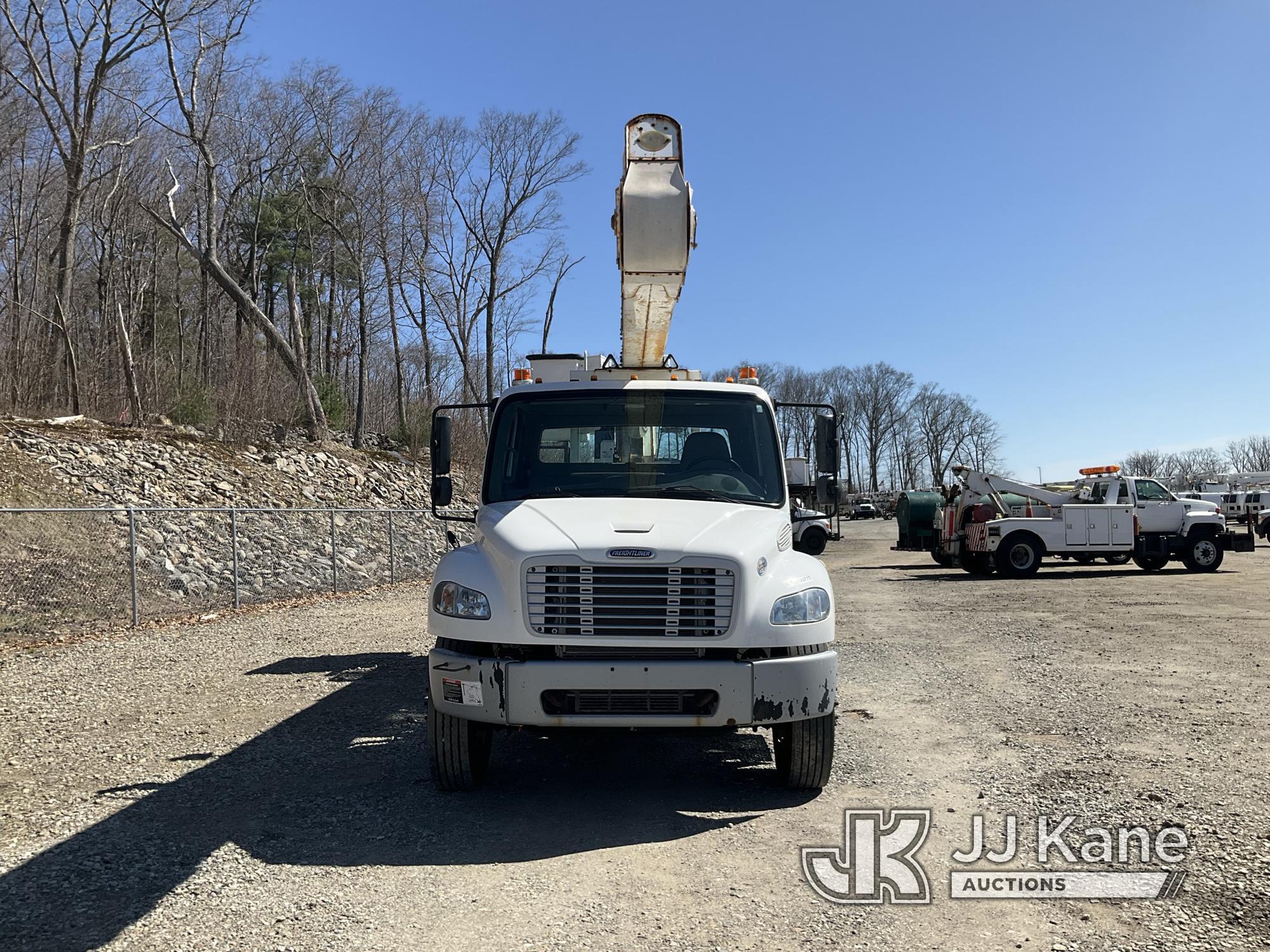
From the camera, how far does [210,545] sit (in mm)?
17203

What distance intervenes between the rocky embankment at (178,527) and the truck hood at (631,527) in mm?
9273

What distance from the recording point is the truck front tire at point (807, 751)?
5.50m

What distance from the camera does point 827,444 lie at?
695 cm

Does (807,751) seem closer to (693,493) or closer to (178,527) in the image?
(693,493)

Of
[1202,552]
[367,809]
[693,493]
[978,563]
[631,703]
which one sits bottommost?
[978,563]

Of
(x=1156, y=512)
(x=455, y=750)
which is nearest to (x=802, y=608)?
(x=455, y=750)

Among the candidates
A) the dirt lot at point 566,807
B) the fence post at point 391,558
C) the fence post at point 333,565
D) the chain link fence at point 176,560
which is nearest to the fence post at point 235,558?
the chain link fence at point 176,560

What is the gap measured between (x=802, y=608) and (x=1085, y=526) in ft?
73.3

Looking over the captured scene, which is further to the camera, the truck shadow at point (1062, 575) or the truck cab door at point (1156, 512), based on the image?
the truck cab door at point (1156, 512)

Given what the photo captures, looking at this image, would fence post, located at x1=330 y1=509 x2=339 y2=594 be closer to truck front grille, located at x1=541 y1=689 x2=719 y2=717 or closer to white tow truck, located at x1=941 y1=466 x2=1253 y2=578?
truck front grille, located at x1=541 y1=689 x2=719 y2=717

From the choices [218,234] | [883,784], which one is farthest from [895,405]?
[883,784]

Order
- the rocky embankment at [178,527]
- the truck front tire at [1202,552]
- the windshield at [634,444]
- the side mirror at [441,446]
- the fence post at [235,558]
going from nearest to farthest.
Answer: the windshield at [634,444]
the side mirror at [441,446]
the rocky embankment at [178,527]
the fence post at [235,558]
the truck front tire at [1202,552]

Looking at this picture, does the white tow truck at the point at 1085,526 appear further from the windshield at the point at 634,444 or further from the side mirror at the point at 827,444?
the windshield at the point at 634,444

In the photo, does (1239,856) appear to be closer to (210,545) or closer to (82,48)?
(210,545)
